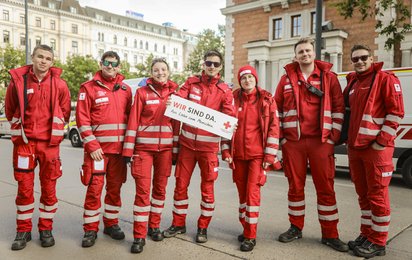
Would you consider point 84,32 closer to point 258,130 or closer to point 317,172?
point 258,130

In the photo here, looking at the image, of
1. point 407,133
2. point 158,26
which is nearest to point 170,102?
point 407,133

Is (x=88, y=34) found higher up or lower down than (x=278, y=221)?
higher up

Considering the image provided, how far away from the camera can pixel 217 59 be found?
4.52 m

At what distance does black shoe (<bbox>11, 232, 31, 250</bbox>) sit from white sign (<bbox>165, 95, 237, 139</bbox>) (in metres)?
2.03

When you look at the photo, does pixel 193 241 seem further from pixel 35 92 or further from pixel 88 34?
pixel 88 34

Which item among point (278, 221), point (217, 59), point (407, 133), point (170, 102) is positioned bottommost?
point (278, 221)

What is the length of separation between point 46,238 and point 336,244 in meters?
3.13

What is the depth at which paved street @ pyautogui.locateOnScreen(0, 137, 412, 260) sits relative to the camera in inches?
162

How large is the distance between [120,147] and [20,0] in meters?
71.0

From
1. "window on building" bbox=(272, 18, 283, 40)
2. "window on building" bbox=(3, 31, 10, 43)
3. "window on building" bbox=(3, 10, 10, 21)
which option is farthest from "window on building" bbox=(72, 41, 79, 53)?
"window on building" bbox=(272, 18, 283, 40)

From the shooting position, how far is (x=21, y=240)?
4.27 metres

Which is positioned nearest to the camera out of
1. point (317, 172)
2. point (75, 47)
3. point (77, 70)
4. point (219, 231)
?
point (317, 172)

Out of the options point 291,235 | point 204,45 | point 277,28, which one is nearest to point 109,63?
point 291,235

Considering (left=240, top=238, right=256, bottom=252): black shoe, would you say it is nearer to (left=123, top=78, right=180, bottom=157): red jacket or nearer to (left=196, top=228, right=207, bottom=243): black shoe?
(left=196, top=228, right=207, bottom=243): black shoe
